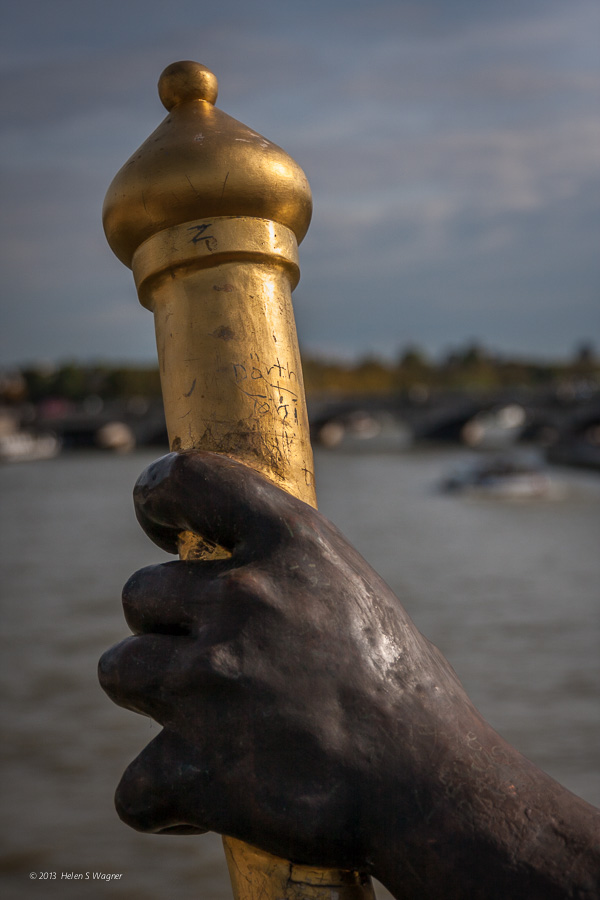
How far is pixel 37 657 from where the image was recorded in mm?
10117

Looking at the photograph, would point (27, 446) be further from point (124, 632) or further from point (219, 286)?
point (219, 286)

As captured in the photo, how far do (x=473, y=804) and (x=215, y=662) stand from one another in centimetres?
29

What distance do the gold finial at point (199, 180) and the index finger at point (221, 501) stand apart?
0.89ft

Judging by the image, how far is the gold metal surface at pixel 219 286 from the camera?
3.04ft

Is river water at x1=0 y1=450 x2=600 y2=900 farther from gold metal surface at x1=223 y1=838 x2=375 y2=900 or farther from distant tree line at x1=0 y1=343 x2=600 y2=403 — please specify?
distant tree line at x1=0 y1=343 x2=600 y2=403

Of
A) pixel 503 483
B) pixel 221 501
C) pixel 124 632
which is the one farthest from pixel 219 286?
pixel 503 483

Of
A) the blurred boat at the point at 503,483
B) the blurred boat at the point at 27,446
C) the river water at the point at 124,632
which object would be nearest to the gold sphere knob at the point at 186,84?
the river water at the point at 124,632

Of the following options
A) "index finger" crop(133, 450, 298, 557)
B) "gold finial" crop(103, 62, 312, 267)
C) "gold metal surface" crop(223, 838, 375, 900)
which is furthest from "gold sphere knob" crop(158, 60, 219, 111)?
"gold metal surface" crop(223, 838, 375, 900)

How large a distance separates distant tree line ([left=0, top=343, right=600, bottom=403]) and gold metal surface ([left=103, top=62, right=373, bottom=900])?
6495 cm

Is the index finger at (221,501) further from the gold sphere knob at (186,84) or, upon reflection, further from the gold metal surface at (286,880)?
the gold sphere knob at (186,84)

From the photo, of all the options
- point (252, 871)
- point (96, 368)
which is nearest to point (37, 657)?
point (252, 871)

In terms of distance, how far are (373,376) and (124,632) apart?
226 ft

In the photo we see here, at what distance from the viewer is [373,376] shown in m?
78.5

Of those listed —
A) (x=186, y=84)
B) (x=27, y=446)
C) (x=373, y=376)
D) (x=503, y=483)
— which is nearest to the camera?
(x=186, y=84)
